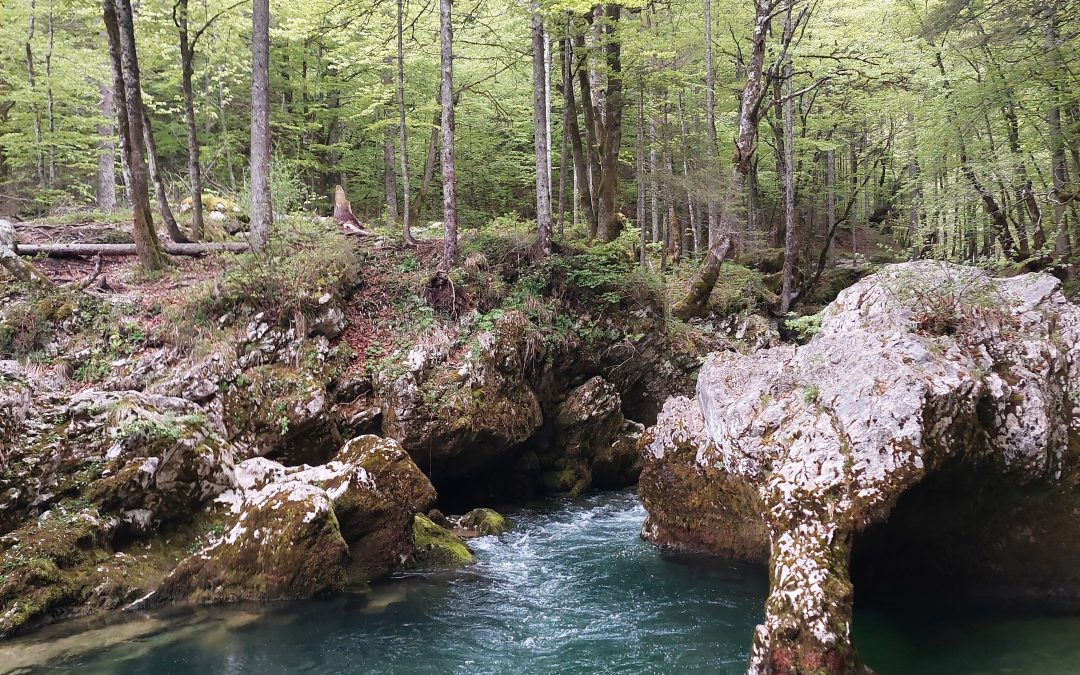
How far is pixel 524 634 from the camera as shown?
6750 millimetres

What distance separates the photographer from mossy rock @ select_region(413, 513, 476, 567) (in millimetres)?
8844

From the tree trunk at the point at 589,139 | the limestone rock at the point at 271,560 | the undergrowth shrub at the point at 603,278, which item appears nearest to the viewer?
the limestone rock at the point at 271,560

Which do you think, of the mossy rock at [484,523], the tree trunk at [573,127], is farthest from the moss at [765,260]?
the mossy rock at [484,523]

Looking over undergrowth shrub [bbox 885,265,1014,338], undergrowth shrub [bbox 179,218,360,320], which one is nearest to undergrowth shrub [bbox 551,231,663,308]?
undergrowth shrub [bbox 179,218,360,320]

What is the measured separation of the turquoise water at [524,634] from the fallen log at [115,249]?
908 centimetres

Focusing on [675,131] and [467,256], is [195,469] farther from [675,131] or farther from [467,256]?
[675,131]

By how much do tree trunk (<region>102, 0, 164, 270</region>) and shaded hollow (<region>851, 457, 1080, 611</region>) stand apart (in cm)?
1334

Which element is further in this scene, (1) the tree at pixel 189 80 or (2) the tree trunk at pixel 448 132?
(1) the tree at pixel 189 80

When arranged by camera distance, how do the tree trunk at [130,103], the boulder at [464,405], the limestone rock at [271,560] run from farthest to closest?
1. the tree trunk at [130,103]
2. the boulder at [464,405]
3. the limestone rock at [271,560]

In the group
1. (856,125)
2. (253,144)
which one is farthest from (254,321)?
(856,125)

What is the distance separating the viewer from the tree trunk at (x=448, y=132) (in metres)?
12.9

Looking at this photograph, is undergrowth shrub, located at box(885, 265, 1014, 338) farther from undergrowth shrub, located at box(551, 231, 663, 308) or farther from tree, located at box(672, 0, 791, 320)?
undergrowth shrub, located at box(551, 231, 663, 308)

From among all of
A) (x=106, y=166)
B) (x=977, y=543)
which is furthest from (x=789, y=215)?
(x=106, y=166)

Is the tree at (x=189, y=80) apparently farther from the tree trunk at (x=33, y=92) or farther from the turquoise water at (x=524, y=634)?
the turquoise water at (x=524, y=634)
